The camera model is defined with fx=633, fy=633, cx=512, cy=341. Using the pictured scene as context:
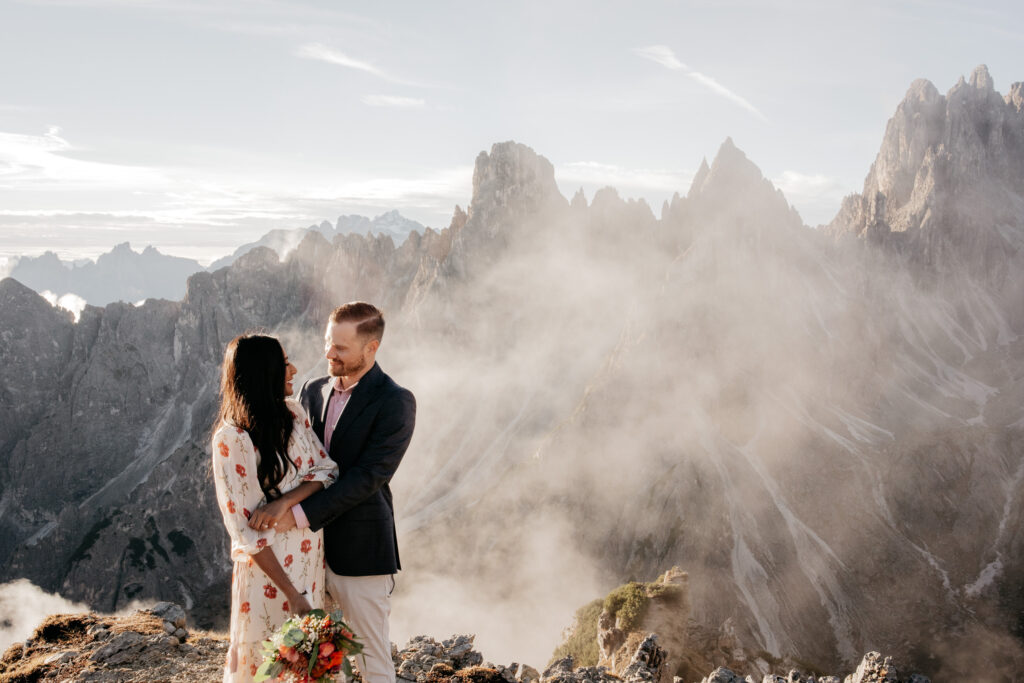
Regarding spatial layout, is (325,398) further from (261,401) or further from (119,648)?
(119,648)

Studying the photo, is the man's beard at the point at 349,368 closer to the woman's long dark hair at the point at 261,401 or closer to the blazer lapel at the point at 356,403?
the blazer lapel at the point at 356,403

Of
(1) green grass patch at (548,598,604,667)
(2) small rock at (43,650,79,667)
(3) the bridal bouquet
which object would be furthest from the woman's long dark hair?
(1) green grass patch at (548,598,604,667)

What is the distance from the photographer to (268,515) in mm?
6566

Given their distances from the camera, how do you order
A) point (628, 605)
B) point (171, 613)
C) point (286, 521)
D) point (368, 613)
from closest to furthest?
point (286, 521) → point (368, 613) → point (171, 613) → point (628, 605)

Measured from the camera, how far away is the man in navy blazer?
7.22m

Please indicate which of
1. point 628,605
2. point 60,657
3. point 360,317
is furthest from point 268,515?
point 628,605

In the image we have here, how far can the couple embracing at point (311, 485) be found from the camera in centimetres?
663

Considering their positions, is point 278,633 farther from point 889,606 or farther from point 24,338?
point 24,338

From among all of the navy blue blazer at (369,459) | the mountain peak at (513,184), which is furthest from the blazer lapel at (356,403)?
the mountain peak at (513,184)

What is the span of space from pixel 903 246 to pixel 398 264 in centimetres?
13499

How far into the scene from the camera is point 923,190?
602 feet

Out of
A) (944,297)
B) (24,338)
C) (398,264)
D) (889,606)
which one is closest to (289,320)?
(398,264)

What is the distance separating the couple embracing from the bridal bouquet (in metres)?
0.43

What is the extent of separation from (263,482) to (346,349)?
1.68 meters
